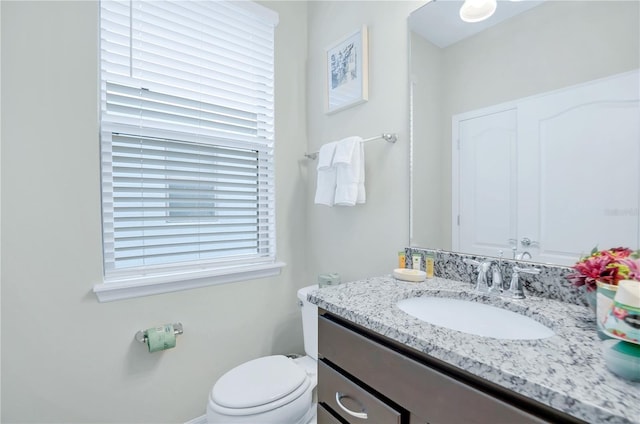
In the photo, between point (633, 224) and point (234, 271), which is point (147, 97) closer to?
point (234, 271)

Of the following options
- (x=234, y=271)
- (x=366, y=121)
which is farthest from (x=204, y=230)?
(x=366, y=121)

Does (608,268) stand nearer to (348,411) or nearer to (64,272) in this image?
(348,411)

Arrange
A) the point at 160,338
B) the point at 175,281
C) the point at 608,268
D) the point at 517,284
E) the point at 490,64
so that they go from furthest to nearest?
the point at 175,281 → the point at 160,338 → the point at 490,64 → the point at 517,284 → the point at 608,268

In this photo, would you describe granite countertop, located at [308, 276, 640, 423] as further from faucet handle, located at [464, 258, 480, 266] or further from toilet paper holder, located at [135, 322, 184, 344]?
toilet paper holder, located at [135, 322, 184, 344]

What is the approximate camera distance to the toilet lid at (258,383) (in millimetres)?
1121

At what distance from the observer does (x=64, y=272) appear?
122 cm

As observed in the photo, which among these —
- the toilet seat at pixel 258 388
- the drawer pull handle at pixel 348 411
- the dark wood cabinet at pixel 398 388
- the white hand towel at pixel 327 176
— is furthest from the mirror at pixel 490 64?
the toilet seat at pixel 258 388

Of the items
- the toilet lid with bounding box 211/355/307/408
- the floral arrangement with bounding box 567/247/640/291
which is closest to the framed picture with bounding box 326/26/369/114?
the floral arrangement with bounding box 567/247/640/291

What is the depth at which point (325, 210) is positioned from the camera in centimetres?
181

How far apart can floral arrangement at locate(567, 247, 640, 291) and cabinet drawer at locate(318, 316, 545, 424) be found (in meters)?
0.42

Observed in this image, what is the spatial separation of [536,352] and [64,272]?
1.67m

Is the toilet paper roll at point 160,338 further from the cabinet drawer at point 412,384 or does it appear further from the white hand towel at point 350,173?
the white hand towel at point 350,173

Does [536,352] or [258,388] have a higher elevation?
[536,352]

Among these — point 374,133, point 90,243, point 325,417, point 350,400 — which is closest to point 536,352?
point 350,400
